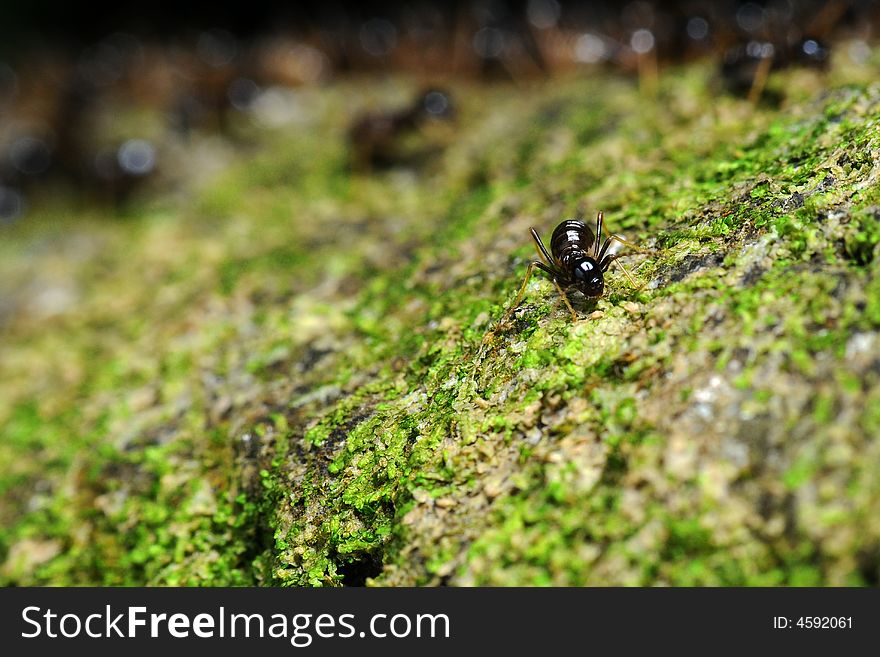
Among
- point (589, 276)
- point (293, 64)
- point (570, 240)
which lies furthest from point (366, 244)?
point (293, 64)

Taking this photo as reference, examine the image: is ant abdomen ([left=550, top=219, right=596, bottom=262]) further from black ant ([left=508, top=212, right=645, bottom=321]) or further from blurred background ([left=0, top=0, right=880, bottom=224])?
blurred background ([left=0, top=0, right=880, bottom=224])

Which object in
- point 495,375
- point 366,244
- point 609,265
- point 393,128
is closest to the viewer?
point 495,375

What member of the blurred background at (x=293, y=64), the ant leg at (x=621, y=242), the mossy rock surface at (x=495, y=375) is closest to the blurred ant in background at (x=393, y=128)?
the blurred background at (x=293, y=64)

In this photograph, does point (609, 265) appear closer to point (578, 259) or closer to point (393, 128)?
point (578, 259)

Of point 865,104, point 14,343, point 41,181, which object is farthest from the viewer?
point 41,181

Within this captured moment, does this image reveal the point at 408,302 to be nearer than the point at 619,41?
Yes

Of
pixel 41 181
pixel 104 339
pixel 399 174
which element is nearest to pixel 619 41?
pixel 399 174
